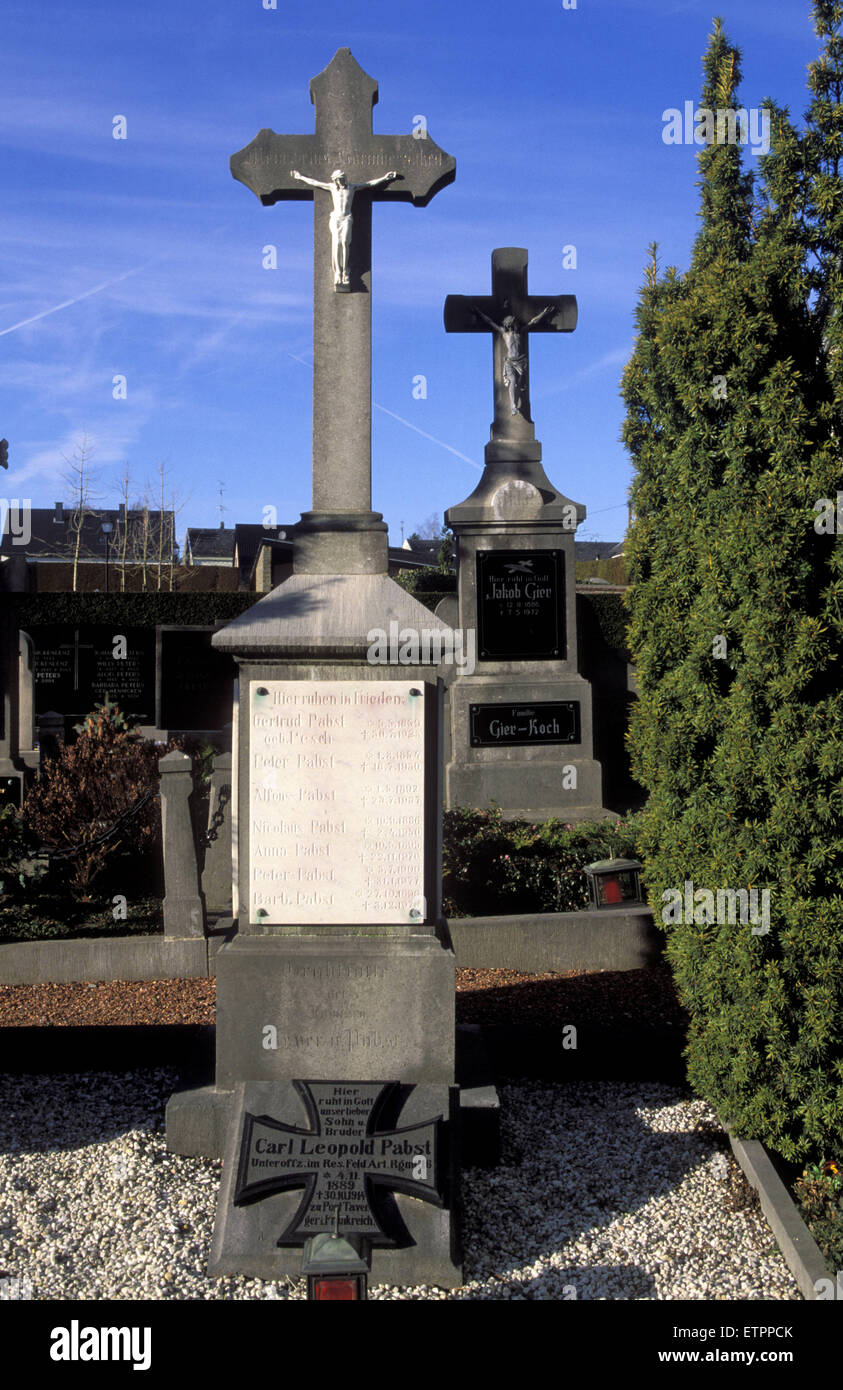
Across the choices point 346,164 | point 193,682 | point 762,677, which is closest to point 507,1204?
point 762,677

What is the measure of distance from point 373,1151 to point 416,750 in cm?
149

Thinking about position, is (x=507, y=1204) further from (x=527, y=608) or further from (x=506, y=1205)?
(x=527, y=608)

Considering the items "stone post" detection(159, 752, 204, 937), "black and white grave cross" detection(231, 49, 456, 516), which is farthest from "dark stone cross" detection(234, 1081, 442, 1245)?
"stone post" detection(159, 752, 204, 937)

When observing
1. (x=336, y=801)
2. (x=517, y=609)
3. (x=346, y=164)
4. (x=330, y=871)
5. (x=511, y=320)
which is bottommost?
(x=330, y=871)

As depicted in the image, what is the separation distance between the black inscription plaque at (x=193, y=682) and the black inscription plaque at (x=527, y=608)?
15.0 ft

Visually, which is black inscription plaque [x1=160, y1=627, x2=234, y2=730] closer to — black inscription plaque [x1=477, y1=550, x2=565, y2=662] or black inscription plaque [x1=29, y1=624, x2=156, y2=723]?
black inscription plaque [x1=29, y1=624, x2=156, y2=723]

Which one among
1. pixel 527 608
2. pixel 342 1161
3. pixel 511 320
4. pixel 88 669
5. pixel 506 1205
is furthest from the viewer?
pixel 88 669

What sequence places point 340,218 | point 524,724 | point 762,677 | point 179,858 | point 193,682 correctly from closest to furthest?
point 762,677, point 340,218, point 179,858, point 524,724, point 193,682

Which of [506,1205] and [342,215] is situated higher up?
[342,215]

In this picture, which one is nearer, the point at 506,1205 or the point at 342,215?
the point at 506,1205

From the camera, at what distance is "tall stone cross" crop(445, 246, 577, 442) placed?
11.6m

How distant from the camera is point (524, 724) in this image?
10.9 meters

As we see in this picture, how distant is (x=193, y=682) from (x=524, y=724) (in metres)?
5.50

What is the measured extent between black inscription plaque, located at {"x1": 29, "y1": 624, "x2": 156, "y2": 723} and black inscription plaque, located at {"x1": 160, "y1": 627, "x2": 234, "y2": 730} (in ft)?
2.82
